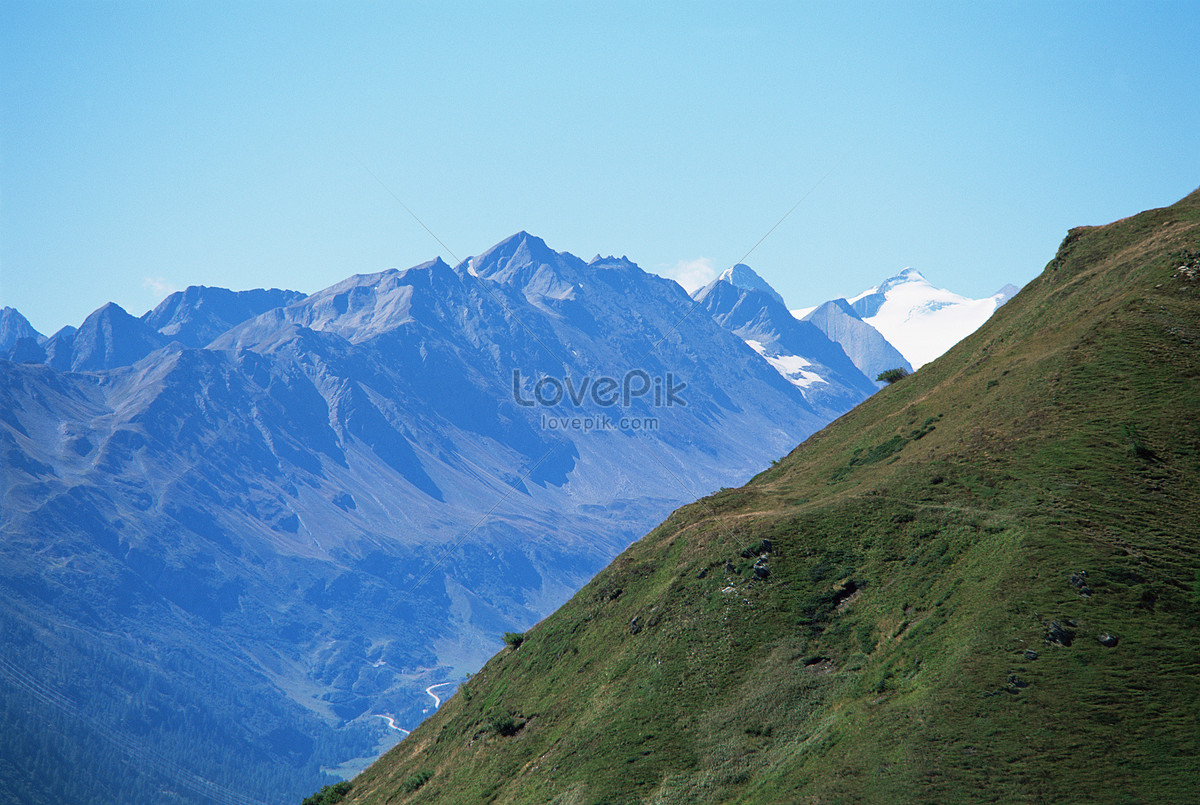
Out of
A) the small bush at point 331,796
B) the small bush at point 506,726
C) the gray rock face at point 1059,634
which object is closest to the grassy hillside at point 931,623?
the gray rock face at point 1059,634

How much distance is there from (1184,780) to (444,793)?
153ft

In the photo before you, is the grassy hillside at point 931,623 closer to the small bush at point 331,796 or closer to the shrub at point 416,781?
the shrub at point 416,781

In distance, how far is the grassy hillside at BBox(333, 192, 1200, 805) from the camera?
150ft

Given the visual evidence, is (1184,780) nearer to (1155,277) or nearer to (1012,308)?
(1155,277)

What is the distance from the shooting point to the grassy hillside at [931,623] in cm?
4578

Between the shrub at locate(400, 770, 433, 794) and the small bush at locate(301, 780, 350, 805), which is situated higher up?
the small bush at locate(301, 780, 350, 805)

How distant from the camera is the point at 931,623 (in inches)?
2142

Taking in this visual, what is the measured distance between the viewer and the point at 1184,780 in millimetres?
40875

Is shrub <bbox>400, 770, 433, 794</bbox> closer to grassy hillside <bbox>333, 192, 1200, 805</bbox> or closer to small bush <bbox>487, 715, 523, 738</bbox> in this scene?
grassy hillside <bbox>333, 192, 1200, 805</bbox>

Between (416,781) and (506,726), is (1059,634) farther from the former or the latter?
(416,781)

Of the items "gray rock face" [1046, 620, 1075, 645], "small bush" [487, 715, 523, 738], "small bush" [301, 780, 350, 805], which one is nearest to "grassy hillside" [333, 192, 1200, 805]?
"gray rock face" [1046, 620, 1075, 645]

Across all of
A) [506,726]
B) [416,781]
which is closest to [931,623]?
[506,726]

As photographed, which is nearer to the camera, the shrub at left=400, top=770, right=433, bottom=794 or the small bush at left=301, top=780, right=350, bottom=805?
the shrub at left=400, top=770, right=433, bottom=794

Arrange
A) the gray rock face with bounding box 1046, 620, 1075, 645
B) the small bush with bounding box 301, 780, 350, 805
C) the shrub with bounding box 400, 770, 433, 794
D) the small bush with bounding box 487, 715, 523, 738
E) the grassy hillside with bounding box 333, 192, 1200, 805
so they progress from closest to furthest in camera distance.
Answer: the grassy hillside with bounding box 333, 192, 1200, 805, the gray rock face with bounding box 1046, 620, 1075, 645, the small bush with bounding box 487, 715, 523, 738, the shrub with bounding box 400, 770, 433, 794, the small bush with bounding box 301, 780, 350, 805
